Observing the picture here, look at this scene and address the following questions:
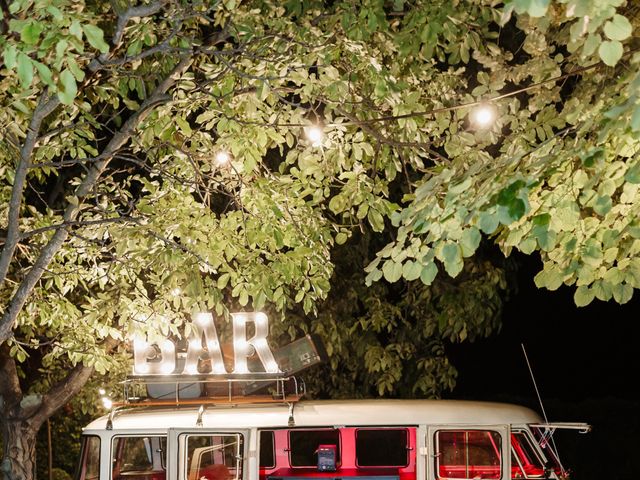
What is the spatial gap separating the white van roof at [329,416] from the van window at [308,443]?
19cm

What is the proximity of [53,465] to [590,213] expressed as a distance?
12135mm

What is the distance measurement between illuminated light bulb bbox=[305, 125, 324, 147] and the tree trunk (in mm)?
6286

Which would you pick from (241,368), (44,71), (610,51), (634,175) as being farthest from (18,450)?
(610,51)

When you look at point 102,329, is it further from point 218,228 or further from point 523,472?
point 523,472

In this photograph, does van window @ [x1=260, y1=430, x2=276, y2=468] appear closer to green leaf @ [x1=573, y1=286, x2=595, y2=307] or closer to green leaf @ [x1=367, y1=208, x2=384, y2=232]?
green leaf @ [x1=367, y1=208, x2=384, y2=232]

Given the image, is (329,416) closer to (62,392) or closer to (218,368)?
(218,368)

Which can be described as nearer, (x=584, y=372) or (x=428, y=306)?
(x=428, y=306)

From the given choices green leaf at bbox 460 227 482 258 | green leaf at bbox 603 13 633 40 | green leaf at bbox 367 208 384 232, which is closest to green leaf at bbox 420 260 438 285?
green leaf at bbox 460 227 482 258

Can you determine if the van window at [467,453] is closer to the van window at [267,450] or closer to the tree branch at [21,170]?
the van window at [267,450]

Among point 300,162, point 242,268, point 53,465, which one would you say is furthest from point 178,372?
point 53,465

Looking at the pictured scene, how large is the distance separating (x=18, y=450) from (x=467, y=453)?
5.78 metres

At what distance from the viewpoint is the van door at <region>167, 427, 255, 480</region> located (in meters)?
9.97

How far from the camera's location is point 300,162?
8602 mm

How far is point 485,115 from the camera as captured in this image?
7578 millimetres
